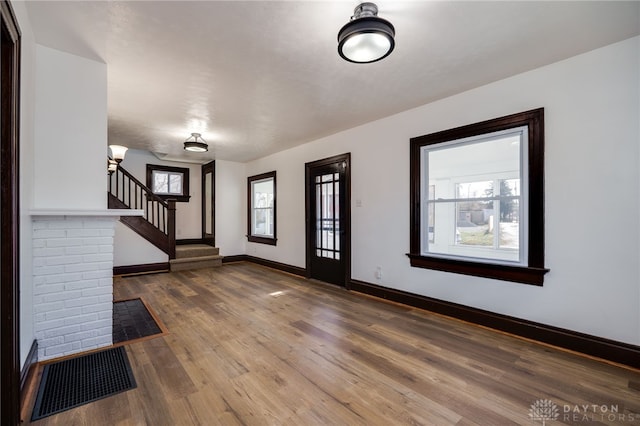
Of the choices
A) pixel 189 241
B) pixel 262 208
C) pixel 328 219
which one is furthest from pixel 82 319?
pixel 189 241

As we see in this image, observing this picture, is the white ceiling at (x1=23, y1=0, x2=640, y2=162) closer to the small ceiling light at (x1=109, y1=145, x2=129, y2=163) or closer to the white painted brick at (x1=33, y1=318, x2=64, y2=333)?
the small ceiling light at (x1=109, y1=145, x2=129, y2=163)

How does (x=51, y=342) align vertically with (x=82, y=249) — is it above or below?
below

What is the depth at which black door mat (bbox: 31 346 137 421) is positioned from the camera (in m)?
1.82

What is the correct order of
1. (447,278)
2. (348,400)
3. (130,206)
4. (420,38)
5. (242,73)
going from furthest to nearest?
1. (130,206)
2. (447,278)
3. (242,73)
4. (420,38)
5. (348,400)

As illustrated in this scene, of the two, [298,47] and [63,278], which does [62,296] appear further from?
[298,47]

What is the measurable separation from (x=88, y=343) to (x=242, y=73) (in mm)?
2818

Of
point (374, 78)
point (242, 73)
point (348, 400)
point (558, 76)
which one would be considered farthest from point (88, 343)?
point (558, 76)

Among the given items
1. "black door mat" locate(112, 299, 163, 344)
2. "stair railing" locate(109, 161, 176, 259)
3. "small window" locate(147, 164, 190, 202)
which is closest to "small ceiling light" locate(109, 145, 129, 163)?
"stair railing" locate(109, 161, 176, 259)

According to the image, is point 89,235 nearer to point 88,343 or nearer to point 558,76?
point 88,343

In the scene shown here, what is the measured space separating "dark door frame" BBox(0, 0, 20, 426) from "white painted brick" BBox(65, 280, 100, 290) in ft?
2.90

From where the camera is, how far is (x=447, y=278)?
339cm

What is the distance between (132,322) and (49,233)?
1346 mm

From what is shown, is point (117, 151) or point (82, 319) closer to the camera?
point (82, 319)

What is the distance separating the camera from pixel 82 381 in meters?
2.07
